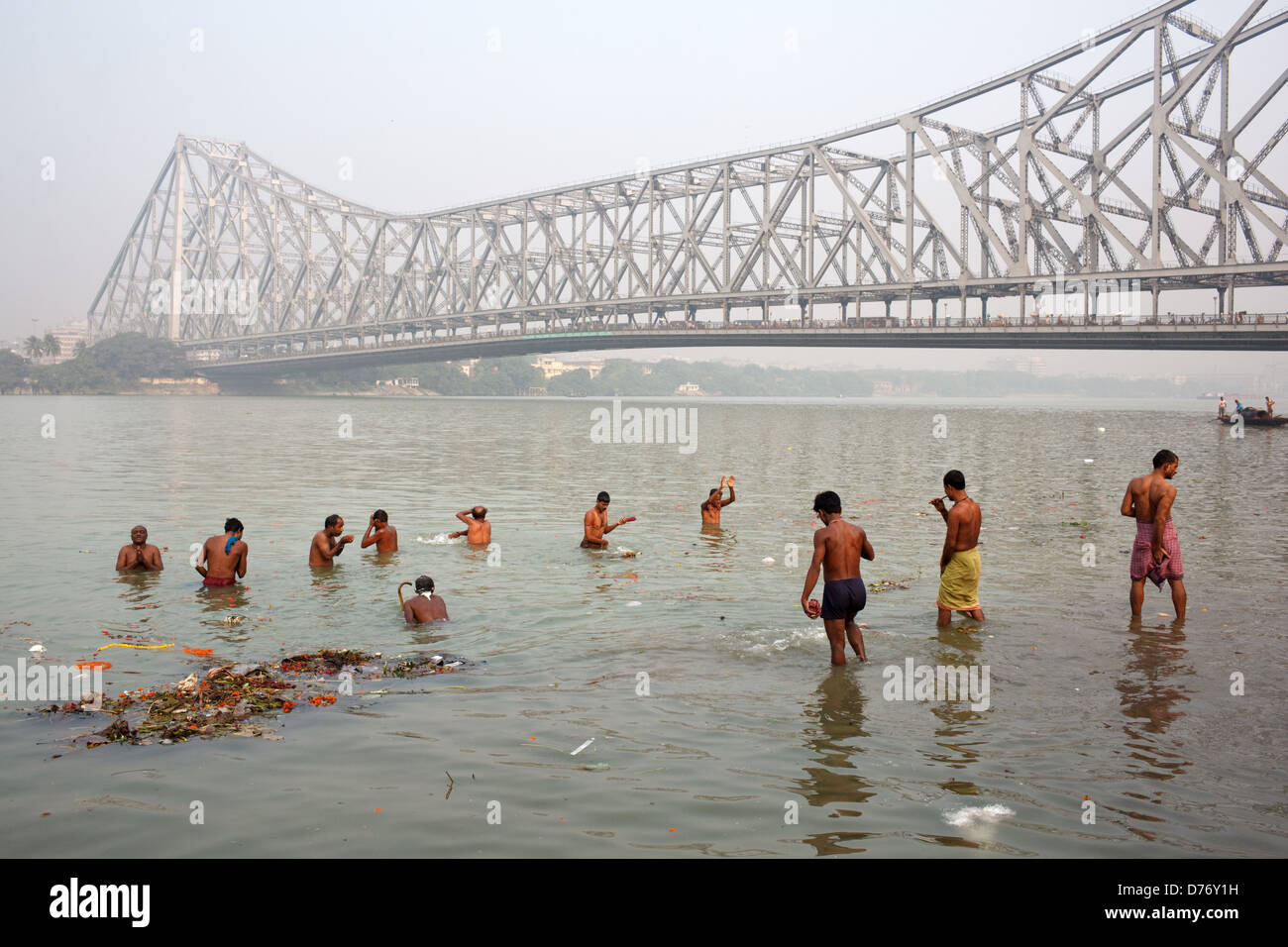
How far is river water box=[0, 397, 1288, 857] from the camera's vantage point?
16.6 ft

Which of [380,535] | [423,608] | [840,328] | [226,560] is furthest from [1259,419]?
[226,560]

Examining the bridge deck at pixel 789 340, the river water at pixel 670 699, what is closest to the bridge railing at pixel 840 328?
the bridge deck at pixel 789 340

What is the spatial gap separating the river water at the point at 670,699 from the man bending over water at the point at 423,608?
147mm

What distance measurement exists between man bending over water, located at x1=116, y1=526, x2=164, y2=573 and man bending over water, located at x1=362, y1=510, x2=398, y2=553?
253cm

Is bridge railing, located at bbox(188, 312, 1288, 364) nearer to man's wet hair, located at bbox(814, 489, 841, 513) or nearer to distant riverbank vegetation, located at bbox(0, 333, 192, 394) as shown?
distant riverbank vegetation, located at bbox(0, 333, 192, 394)

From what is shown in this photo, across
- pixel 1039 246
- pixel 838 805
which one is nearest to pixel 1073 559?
pixel 838 805

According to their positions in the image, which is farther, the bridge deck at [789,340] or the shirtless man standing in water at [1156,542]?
the bridge deck at [789,340]

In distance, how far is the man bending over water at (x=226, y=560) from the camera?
439 inches

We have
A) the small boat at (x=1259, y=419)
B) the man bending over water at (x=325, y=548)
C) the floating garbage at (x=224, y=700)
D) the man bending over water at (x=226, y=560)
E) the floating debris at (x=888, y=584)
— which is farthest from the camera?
the small boat at (x=1259, y=419)

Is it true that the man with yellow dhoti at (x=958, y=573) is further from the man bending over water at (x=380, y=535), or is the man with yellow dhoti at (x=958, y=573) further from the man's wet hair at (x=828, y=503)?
the man bending over water at (x=380, y=535)

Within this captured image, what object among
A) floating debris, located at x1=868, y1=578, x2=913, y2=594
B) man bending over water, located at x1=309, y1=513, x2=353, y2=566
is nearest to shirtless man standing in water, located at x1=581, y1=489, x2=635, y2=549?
man bending over water, located at x1=309, y1=513, x2=353, y2=566

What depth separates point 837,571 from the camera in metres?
8.05
